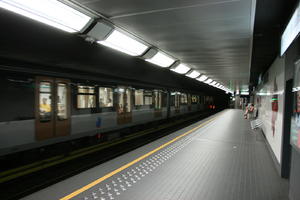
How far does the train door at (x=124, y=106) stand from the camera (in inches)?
281

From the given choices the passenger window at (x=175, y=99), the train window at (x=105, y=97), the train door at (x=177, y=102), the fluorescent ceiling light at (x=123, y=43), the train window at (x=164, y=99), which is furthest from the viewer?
the train door at (x=177, y=102)

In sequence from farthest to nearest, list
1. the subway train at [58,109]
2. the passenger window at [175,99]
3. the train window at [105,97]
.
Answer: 1. the passenger window at [175,99]
2. the train window at [105,97]
3. the subway train at [58,109]

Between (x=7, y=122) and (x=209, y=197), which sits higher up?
(x=7, y=122)

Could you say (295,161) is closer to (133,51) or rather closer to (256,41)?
(256,41)

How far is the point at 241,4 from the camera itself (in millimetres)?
2943

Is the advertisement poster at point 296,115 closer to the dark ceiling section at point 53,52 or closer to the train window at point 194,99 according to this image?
the dark ceiling section at point 53,52

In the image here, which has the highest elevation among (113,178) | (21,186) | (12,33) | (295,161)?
(12,33)

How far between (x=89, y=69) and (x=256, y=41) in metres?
4.58

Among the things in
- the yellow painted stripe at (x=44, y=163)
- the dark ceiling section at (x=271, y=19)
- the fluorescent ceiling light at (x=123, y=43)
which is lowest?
the yellow painted stripe at (x=44, y=163)

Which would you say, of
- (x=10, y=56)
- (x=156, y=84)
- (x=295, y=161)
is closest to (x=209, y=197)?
(x=295, y=161)

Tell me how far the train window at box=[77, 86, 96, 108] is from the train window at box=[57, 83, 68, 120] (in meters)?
0.43

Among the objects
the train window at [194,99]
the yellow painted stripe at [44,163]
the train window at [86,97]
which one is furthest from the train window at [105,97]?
the train window at [194,99]

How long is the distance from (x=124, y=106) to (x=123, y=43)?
2850mm

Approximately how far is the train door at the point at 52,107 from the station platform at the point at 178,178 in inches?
65.6
